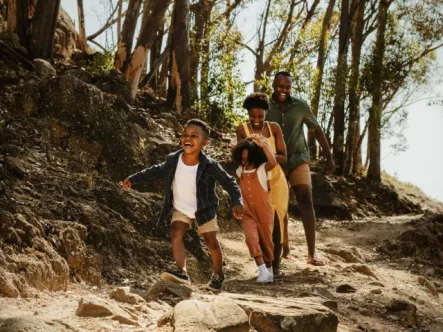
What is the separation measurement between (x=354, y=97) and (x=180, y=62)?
5.67 metres

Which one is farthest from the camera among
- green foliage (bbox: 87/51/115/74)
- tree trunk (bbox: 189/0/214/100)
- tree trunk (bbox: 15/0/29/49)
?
tree trunk (bbox: 189/0/214/100)

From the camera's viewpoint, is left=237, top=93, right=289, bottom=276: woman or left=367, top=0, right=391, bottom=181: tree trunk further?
left=367, top=0, right=391, bottom=181: tree trunk

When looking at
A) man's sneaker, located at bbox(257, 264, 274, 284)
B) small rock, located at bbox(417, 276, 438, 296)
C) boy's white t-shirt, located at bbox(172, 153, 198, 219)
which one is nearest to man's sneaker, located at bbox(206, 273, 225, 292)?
boy's white t-shirt, located at bbox(172, 153, 198, 219)

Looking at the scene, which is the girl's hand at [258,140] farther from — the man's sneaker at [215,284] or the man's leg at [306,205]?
the man's sneaker at [215,284]

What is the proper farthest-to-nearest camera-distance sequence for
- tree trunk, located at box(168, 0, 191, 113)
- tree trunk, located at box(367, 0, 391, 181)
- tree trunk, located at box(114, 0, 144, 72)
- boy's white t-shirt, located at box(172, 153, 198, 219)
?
1. tree trunk, located at box(367, 0, 391, 181)
2. tree trunk, located at box(168, 0, 191, 113)
3. tree trunk, located at box(114, 0, 144, 72)
4. boy's white t-shirt, located at box(172, 153, 198, 219)

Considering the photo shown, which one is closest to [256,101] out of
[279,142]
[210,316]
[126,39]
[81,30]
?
[279,142]

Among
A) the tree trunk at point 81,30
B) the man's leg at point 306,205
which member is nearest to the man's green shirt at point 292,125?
the man's leg at point 306,205

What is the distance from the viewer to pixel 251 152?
5805 millimetres

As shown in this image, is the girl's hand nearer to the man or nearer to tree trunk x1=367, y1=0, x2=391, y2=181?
the man

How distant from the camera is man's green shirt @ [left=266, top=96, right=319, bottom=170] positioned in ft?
22.0

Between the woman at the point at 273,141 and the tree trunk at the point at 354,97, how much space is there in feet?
39.9

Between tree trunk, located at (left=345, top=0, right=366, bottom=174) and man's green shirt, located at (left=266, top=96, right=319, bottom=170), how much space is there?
1143 cm

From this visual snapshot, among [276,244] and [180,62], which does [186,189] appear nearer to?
[276,244]

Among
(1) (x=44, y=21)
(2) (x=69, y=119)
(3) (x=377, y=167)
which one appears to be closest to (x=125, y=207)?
(2) (x=69, y=119)
